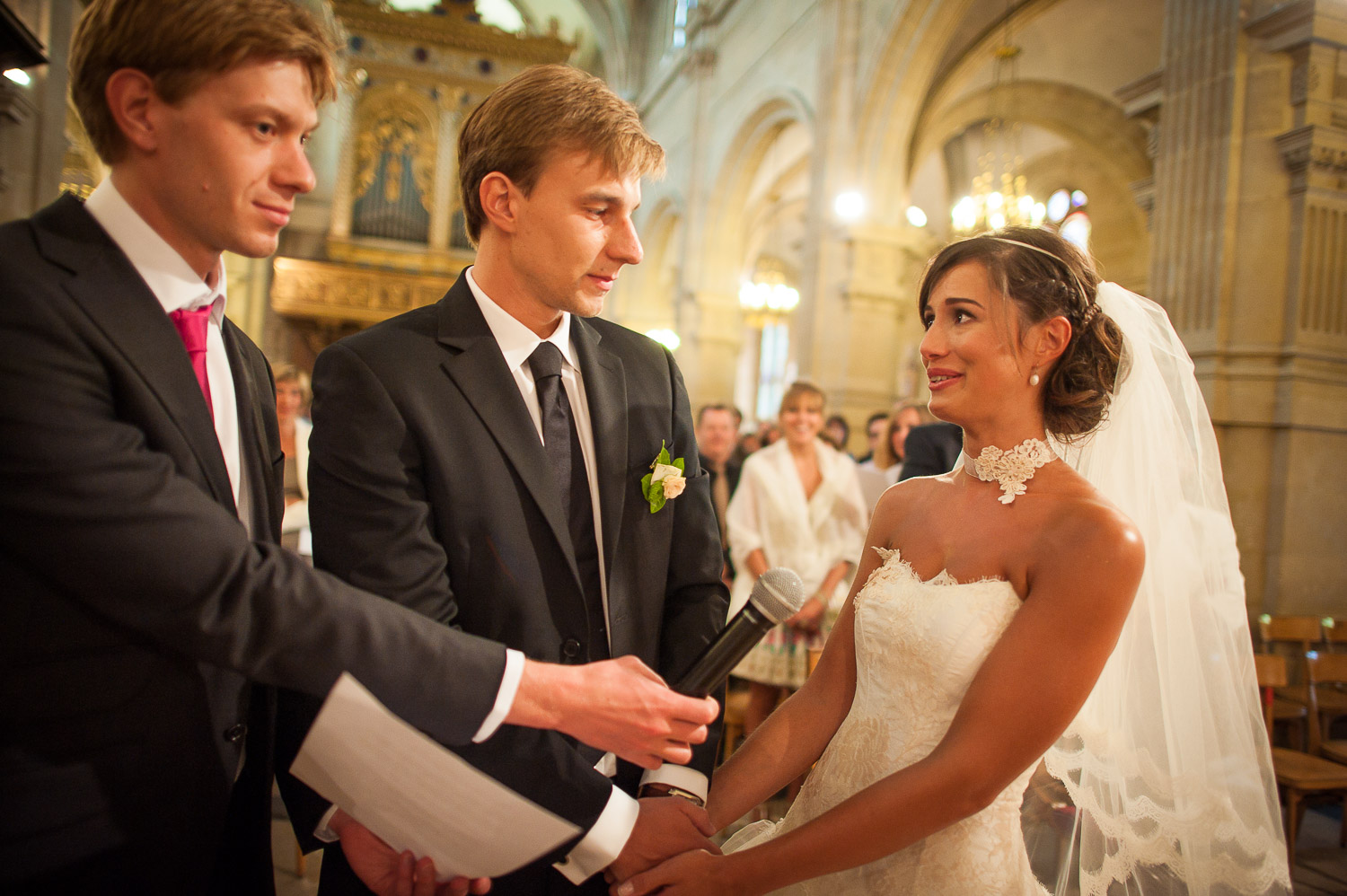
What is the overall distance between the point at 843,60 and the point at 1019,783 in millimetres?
8503

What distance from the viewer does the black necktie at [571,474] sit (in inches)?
50.7

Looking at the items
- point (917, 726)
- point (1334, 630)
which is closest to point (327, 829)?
point (917, 726)

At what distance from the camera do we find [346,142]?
44.3 feet

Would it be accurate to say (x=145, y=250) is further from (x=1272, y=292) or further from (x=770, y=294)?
(x=770, y=294)

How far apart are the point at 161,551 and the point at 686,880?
2.88ft

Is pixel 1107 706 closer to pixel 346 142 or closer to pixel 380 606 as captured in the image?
pixel 380 606

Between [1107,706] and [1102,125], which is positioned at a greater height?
[1102,125]

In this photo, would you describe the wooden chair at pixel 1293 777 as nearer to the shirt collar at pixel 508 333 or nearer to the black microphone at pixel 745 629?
the black microphone at pixel 745 629

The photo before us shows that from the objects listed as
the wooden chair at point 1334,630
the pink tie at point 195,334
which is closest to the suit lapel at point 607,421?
the pink tie at point 195,334

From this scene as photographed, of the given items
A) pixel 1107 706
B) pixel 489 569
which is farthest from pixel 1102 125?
pixel 489 569

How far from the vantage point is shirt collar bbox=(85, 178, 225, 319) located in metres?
1.02

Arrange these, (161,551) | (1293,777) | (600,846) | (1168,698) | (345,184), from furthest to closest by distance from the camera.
A: (345,184) < (1293,777) < (1168,698) < (600,846) < (161,551)

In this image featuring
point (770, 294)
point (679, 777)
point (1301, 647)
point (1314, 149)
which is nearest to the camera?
point (679, 777)

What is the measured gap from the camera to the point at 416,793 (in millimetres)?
952
